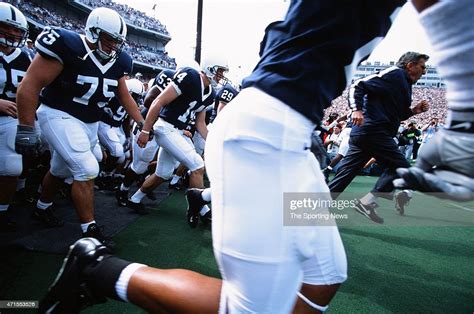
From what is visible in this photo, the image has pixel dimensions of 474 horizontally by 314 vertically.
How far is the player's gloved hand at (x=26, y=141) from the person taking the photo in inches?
82.0

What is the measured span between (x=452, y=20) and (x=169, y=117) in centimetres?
318

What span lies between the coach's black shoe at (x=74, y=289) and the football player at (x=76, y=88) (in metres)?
1.31

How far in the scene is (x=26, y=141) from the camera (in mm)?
2117

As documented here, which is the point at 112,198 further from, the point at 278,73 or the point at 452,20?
the point at 452,20

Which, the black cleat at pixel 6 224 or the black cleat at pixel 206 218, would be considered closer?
the black cleat at pixel 6 224

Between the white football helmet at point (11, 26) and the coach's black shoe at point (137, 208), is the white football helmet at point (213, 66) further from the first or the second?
the white football helmet at point (11, 26)

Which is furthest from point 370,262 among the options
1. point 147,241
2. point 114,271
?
point 114,271

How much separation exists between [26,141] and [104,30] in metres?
1.04

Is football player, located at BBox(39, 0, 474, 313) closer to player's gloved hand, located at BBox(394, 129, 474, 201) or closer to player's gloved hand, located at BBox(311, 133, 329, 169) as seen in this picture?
player's gloved hand, located at BBox(311, 133, 329, 169)

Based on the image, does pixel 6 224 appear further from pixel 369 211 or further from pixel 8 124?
pixel 369 211

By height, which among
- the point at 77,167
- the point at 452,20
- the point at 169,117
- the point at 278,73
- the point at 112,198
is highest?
the point at 452,20

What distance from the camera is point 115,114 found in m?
4.77

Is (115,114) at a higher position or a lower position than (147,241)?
higher

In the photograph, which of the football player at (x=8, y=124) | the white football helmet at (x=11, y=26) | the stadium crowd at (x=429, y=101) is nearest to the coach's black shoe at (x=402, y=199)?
the football player at (x=8, y=124)
